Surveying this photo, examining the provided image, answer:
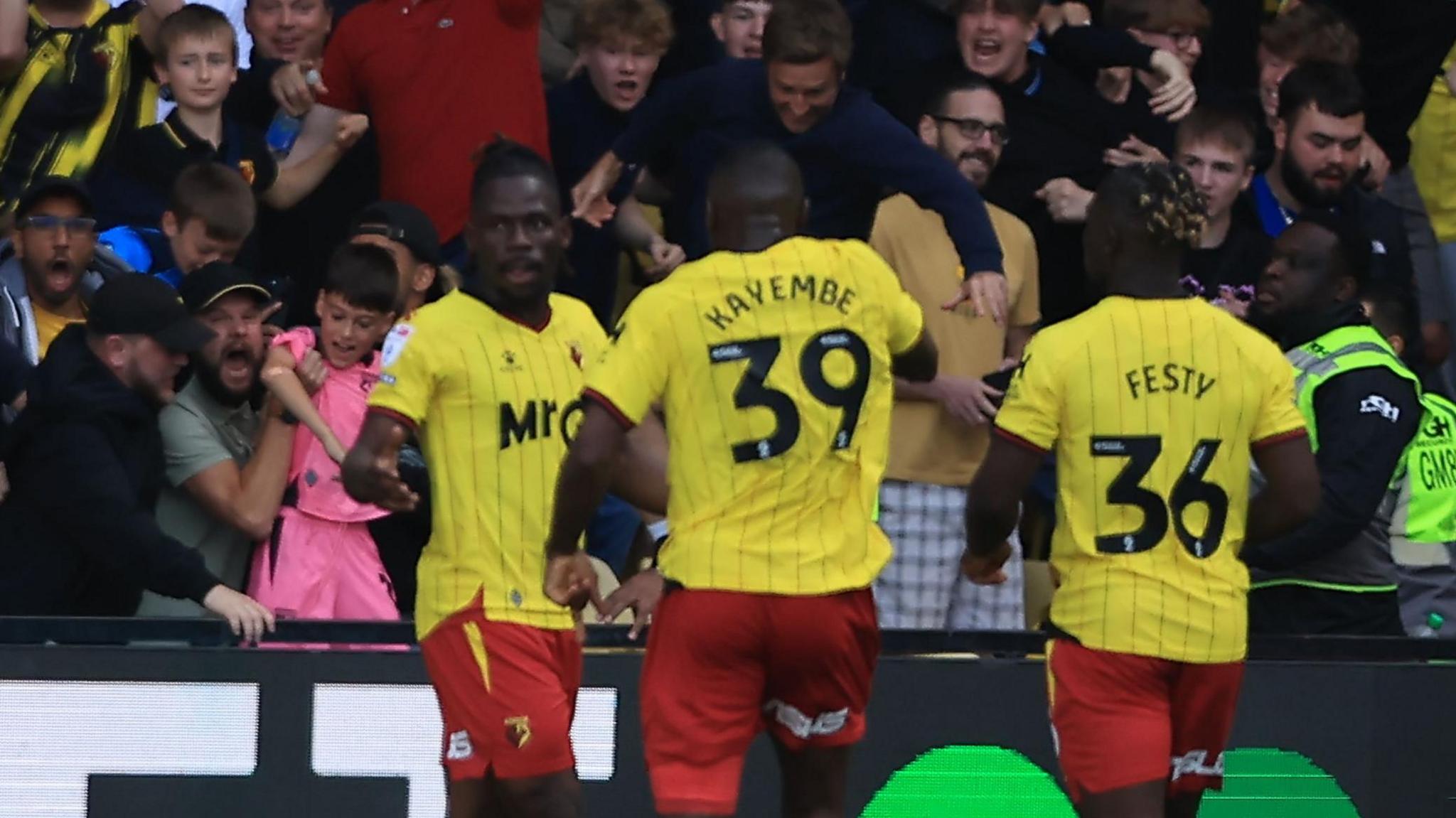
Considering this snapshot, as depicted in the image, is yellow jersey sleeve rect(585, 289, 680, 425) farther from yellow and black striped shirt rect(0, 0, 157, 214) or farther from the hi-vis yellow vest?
yellow and black striped shirt rect(0, 0, 157, 214)

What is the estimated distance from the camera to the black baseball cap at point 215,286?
322 inches

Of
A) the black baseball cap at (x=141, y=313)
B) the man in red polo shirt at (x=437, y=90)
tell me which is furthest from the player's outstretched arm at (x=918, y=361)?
the man in red polo shirt at (x=437, y=90)

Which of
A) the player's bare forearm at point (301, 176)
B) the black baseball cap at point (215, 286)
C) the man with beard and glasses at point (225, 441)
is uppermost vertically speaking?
the player's bare forearm at point (301, 176)

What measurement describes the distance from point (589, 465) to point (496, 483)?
0.63 metres

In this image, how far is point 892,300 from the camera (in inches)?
249

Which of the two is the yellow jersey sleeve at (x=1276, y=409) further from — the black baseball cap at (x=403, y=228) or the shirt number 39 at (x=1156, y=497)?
the black baseball cap at (x=403, y=228)

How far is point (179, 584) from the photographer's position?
7.55 metres

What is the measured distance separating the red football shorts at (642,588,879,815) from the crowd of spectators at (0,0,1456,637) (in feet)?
5.64

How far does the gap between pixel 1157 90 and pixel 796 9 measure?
259 centimetres

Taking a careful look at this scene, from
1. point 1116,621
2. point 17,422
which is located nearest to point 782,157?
point 1116,621

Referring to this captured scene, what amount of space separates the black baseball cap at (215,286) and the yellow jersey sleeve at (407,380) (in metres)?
1.72

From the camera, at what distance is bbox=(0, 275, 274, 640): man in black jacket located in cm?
754

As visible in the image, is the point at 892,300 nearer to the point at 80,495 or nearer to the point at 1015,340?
the point at 80,495

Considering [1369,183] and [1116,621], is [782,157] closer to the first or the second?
[1116,621]
